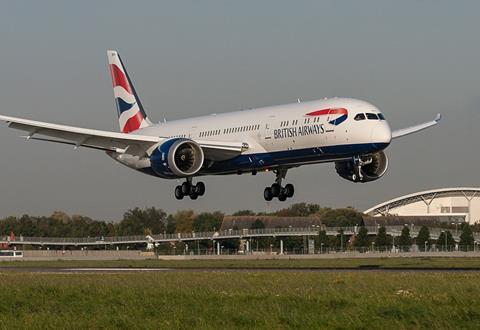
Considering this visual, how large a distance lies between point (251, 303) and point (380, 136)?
24.4 metres

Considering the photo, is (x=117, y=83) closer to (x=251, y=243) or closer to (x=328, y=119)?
A: (x=328, y=119)

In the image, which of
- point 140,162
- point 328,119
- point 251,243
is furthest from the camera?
point 251,243

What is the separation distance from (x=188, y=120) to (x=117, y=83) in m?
12.8

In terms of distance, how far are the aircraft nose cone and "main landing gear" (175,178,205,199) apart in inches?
613

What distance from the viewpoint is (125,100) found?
83.4 metres

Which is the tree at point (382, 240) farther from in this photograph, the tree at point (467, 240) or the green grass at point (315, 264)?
the green grass at point (315, 264)

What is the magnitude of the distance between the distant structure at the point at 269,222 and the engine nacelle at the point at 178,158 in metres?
110

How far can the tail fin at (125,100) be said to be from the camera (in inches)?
3216

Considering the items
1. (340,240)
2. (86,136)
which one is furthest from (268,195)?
(340,240)

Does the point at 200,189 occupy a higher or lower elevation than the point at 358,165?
lower

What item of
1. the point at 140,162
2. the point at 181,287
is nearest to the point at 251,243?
the point at 140,162

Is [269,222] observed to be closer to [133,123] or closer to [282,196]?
[133,123]

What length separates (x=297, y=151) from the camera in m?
62.6

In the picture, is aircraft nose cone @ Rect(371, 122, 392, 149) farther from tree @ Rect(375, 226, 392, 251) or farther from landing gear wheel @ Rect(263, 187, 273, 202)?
tree @ Rect(375, 226, 392, 251)
